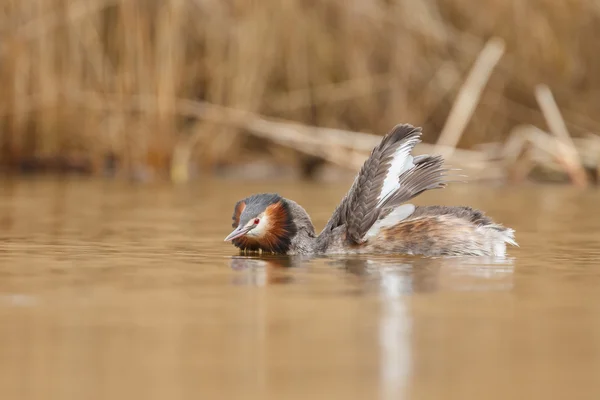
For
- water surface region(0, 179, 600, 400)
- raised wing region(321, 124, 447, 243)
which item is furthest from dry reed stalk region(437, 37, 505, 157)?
raised wing region(321, 124, 447, 243)

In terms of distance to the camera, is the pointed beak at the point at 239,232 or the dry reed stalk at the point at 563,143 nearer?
the pointed beak at the point at 239,232

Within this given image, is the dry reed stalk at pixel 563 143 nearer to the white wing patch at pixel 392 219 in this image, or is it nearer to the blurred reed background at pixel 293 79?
the blurred reed background at pixel 293 79

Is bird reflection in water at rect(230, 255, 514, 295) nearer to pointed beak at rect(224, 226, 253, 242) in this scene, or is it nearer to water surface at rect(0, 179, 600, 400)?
water surface at rect(0, 179, 600, 400)

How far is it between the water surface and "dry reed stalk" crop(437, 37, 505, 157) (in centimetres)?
395

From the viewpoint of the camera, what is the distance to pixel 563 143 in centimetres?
1143

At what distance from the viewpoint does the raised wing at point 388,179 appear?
6.04 metres

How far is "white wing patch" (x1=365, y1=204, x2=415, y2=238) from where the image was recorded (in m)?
6.18

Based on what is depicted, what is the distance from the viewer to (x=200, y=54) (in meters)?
12.8

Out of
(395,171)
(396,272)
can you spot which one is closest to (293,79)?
(395,171)

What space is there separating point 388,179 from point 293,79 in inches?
263

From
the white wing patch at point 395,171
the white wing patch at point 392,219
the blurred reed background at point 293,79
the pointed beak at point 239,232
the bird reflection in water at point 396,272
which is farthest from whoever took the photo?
the blurred reed background at point 293,79

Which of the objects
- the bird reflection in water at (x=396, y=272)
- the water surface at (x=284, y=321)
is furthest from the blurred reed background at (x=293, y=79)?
the bird reflection in water at (x=396, y=272)

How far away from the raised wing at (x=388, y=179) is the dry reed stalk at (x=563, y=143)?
541 cm

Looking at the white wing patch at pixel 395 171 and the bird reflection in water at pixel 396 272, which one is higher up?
the white wing patch at pixel 395 171
